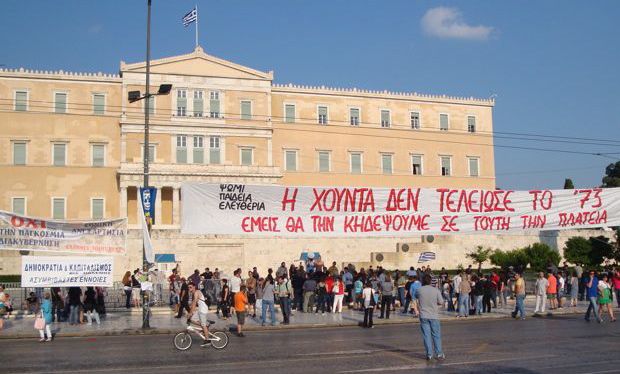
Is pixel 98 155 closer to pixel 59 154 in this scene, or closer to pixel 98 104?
pixel 59 154

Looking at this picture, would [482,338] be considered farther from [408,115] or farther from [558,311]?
[408,115]

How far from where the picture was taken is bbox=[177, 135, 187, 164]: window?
193 feet

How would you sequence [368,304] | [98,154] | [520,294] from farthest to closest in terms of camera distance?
[98,154] → [520,294] → [368,304]

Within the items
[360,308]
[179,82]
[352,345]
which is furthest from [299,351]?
[179,82]

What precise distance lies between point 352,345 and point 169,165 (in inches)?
1636

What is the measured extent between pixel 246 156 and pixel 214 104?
506cm

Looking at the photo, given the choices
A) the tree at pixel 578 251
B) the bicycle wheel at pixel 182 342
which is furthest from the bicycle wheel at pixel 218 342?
the tree at pixel 578 251

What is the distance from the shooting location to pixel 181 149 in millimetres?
58938

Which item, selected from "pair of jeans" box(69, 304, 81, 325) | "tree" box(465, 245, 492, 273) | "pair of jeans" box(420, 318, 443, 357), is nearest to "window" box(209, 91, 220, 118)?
"tree" box(465, 245, 492, 273)

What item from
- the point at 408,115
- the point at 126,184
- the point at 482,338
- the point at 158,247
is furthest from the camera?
the point at 408,115

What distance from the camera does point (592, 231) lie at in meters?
56.6

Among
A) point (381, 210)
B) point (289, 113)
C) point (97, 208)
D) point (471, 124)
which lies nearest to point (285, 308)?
point (381, 210)

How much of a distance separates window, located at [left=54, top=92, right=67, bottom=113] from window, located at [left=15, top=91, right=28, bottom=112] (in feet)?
7.16

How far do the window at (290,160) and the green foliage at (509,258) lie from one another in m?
19.0
